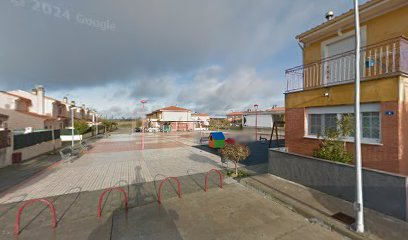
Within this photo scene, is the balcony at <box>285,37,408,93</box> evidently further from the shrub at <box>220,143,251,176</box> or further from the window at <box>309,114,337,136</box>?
the shrub at <box>220,143,251,176</box>

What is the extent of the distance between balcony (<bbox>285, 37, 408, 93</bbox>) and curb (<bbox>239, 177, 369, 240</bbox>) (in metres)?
4.29

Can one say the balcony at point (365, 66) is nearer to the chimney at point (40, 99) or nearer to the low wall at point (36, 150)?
the low wall at point (36, 150)

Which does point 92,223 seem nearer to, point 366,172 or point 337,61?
point 366,172

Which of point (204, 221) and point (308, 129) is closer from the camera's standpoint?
point (204, 221)

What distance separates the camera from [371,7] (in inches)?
234

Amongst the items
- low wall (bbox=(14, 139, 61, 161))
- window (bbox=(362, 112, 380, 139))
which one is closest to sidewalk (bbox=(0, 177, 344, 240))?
window (bbox=(362, 112, 380, 139))

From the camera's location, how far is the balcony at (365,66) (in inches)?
206

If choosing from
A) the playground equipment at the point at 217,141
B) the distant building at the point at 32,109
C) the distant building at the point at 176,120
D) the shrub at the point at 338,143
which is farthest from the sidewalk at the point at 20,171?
the distant building at the point at 176,120

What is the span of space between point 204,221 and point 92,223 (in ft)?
9.58

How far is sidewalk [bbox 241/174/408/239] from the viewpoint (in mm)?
3914

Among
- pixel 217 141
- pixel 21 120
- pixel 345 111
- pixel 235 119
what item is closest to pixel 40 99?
pixel 21 120

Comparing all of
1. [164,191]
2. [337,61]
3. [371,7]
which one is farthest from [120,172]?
[371,7]

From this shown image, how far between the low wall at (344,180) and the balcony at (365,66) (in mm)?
2860

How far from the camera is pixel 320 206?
5141mm
